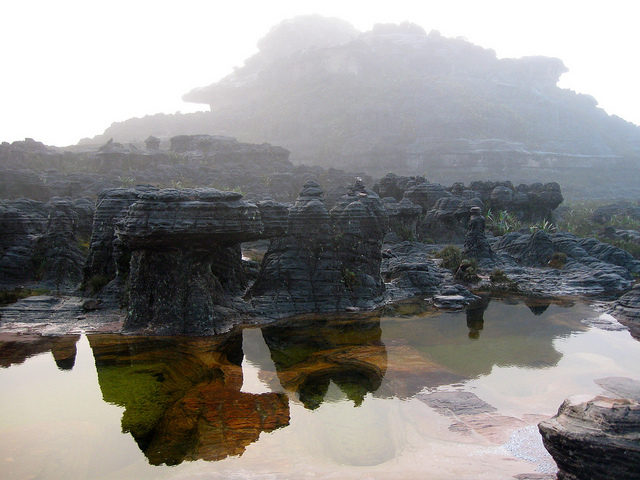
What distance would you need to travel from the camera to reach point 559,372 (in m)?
12.4

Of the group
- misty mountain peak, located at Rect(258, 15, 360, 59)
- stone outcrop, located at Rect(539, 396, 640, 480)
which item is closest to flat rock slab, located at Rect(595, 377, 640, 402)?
stone outcrop, located at Rect(539, 396, 640, 480)

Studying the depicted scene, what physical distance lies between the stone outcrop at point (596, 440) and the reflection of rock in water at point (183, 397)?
188 inches

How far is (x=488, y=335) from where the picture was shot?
15969 mm

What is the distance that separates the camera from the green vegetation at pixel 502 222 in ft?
128

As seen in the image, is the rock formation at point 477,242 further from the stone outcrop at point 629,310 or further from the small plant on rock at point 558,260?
the stone outcrop at point 629,310

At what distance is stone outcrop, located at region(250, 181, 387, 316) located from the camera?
18297 millimetres

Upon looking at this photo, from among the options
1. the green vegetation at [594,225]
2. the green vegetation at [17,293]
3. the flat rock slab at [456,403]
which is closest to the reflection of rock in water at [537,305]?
the flat rock slab at [456,403]

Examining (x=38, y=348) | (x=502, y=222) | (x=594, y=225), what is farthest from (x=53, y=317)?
(x=594, y=225)

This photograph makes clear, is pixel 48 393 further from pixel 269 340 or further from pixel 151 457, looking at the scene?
pixel 269 340

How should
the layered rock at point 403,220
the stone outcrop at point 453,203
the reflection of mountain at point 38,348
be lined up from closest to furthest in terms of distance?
the reflection of mountain at point 38,348 → the layered rock at point 403,220 → the stone outcrop at point 453,203

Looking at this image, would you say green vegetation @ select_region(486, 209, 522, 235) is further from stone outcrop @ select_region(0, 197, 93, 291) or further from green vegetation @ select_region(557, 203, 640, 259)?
stone outcrop @ select_region(0, 197, 93, 291)

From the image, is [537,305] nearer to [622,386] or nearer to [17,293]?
[622,386]

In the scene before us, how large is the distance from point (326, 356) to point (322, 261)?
6.35 meters

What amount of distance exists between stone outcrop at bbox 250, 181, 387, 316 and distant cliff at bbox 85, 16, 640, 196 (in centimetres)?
6490
